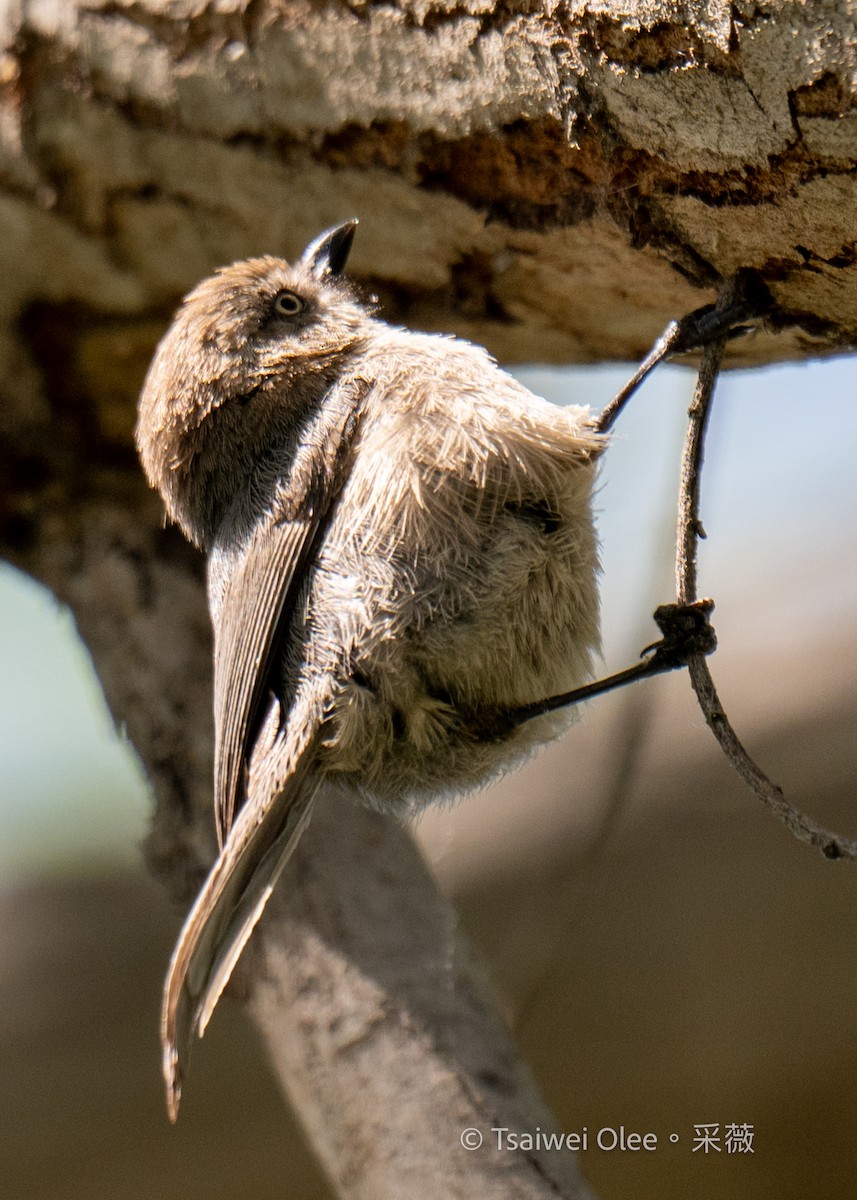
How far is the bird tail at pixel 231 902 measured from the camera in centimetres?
204

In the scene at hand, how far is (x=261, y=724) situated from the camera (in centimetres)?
237

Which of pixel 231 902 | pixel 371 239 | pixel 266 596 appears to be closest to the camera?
pixel 231 902

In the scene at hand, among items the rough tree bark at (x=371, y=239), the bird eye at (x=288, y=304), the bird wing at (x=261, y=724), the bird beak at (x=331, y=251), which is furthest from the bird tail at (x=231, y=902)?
the bird beak at (x=331, y=251)

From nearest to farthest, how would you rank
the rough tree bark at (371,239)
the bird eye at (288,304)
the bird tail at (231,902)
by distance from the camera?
the rough tree bark at (371,239) → the bird tail at (231,902) → the bird eye at (288,304)

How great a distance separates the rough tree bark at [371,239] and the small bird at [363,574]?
1.57 ft

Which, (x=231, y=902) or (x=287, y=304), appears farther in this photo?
(x=287, y=304)

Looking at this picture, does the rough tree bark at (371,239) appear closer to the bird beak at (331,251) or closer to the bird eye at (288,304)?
the bird beak at (331,251)

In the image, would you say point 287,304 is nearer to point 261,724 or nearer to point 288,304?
point 288,304

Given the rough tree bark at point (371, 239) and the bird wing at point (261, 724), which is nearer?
the rough tree bark at point (371, 239)

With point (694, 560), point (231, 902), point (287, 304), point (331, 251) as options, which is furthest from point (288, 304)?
point (231, 902)

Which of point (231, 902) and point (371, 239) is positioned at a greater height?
point (371, 239)

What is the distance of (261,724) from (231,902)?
0.37 meters

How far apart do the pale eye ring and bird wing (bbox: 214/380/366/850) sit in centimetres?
37

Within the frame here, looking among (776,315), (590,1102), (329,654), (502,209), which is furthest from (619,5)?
(590,1102)
